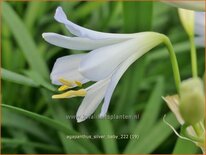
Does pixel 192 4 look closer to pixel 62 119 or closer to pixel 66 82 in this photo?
pixel 66 82

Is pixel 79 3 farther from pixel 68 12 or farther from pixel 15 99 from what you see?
pixel 15 99

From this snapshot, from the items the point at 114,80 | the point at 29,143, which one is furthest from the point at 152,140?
the point at 114,80

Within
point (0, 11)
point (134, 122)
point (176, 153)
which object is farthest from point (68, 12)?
point (176, 153)

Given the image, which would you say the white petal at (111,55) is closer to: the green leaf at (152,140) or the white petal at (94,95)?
the white petal at (94,95)

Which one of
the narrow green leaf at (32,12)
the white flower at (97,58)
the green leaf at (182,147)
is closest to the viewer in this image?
the white flower at (97,58)

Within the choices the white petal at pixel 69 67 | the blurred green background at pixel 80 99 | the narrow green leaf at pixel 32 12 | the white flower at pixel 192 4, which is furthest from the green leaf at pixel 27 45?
the white flower at pixel 192 4

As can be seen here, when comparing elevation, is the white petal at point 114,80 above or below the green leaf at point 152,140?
above
